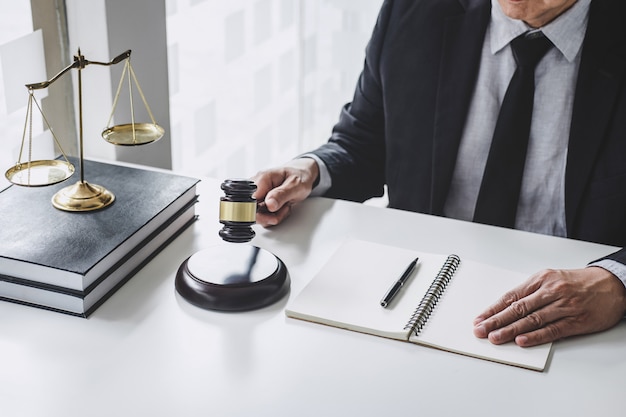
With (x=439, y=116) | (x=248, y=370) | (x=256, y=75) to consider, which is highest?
(x=439, y=116)

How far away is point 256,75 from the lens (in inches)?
111

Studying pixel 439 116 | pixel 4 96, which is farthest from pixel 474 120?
pixel 4 96

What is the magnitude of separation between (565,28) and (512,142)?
0.23 meters

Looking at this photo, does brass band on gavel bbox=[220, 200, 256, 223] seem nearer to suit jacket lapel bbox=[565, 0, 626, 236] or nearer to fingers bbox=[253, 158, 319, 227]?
fingers bbox=[253, 158, 319, 227]

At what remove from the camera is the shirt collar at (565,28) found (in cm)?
144

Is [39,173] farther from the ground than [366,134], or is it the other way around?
[39,173]

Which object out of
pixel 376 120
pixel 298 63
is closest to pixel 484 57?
pixel 376 120

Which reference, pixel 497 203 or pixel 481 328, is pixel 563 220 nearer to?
pixel 497 203

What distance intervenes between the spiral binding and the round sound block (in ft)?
0.64

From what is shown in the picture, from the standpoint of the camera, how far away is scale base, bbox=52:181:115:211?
1202 millimetres

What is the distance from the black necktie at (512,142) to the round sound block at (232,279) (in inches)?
22.2

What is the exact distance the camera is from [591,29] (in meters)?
1.44

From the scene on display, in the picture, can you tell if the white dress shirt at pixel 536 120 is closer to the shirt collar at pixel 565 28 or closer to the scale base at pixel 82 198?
the shirt collar at pixel 565 28

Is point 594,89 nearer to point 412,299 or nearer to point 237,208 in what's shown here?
point 412,299
